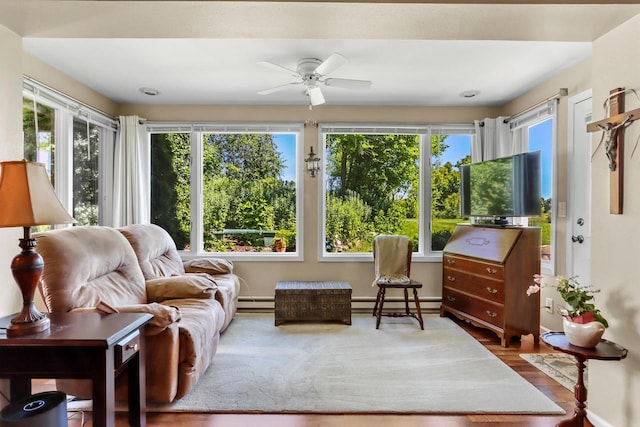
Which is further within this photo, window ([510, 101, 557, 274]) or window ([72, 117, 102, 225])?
window ([72, 117, 102, 225])

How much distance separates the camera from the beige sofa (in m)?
2.04

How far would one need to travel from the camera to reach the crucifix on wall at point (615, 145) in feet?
5.91

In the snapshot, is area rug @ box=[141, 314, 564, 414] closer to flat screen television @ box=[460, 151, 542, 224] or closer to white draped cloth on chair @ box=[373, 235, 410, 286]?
white draped cloth on chair @ box=[373, 235, 410, 286]

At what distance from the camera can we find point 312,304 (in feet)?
12.2

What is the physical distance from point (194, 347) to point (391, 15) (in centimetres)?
217

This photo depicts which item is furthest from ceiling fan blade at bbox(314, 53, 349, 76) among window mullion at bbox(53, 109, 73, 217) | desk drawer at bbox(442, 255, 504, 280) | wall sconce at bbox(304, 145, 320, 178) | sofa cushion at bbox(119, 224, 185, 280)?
window mullion at bbox(53, 109, 73, 217)

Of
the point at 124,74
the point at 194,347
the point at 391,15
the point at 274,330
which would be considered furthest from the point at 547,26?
the point at 124,74

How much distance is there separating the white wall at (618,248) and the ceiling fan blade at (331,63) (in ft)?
4.93

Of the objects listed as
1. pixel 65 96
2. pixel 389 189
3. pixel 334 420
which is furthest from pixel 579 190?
pixel 65 96

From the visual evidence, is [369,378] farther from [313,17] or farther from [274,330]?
[313,17]

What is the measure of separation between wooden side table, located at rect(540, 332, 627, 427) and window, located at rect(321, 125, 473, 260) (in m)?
2.59

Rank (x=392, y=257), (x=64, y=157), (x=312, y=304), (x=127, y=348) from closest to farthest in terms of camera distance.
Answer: (x=127, y=348)
(x=64, y=157)
(x=312, y=304)
(x=392, y=257)

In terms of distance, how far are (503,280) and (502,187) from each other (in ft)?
3.07

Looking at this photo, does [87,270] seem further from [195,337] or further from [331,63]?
[331,63]
